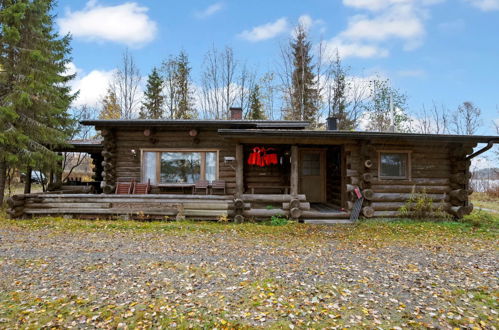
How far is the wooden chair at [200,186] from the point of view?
10.8 metres

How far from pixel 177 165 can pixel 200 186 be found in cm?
132

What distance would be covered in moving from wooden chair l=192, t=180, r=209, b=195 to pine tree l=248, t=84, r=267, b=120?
50.0 feet

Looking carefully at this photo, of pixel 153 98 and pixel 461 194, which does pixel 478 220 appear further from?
pixel 153 98

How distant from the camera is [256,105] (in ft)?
83.8

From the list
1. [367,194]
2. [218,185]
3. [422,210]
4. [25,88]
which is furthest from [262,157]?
[25,88]

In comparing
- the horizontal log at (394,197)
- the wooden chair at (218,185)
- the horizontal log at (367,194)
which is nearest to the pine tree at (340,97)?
the horizontal log at (394,197)

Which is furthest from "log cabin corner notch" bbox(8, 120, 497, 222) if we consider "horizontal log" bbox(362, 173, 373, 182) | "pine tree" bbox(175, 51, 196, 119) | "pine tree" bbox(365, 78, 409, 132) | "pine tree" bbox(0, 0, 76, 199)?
"pine tree" bbox(365, 78, 409, 132)

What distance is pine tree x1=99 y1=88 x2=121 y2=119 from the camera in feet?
89.5

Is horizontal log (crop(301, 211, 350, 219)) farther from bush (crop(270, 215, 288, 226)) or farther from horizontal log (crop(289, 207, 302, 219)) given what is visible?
bush (crop(270, 215, 288, 226))

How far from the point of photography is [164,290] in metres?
3.96

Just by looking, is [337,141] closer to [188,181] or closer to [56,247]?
[188,181]

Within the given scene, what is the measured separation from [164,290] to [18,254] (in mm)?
3685

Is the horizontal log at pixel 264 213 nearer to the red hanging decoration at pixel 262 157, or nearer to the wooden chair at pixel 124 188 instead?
the red hanging decoration at pixel 262 157

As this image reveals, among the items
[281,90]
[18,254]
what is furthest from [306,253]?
[281,90]
